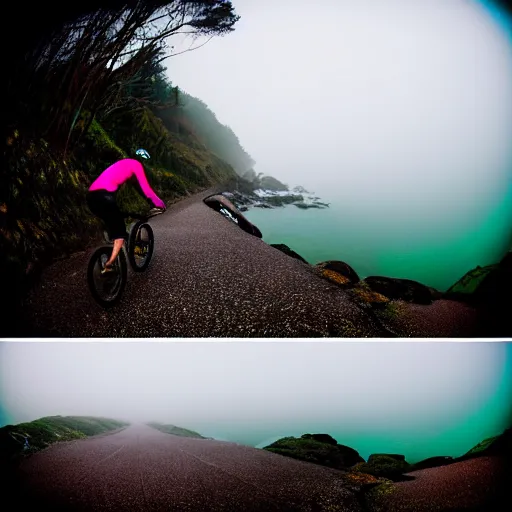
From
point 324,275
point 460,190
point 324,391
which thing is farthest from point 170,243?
point 460,190

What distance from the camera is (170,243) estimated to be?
1.89 m

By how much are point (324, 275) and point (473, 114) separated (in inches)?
45.7

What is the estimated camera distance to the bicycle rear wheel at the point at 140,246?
1.83 metres

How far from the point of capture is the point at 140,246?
186cm

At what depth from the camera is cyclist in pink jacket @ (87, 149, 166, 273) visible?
1800 mm

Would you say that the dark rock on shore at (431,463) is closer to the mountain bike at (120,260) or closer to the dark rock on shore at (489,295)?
the dark rock on shore at (489,295)

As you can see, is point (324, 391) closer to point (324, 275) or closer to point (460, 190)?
point (324, 275)

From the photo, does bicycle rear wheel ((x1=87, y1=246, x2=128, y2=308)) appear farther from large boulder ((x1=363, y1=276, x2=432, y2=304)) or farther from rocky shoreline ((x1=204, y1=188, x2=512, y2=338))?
large boulder ((x1=363, y1=276, x2=432, y2=304))

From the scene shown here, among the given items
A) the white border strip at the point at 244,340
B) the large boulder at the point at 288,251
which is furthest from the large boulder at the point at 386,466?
the large boulder at the point at 288,251

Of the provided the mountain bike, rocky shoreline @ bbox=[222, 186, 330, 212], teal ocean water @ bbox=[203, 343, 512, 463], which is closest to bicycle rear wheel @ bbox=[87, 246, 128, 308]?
the mountain bike

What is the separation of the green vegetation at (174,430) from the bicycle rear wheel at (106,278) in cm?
82

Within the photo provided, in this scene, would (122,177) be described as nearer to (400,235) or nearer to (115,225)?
(115,225)

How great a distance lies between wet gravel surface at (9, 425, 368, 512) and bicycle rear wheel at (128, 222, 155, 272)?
0.98 meters

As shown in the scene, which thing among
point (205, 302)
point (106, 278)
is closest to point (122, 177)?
point (106, 278)
